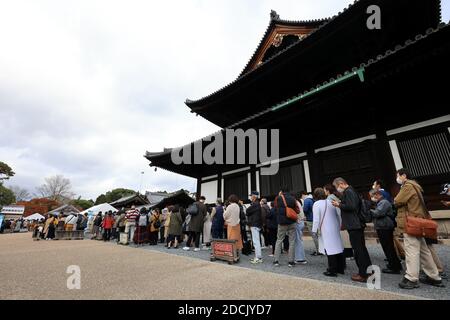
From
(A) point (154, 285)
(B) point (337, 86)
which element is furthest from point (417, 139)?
(A) point (154, 285)

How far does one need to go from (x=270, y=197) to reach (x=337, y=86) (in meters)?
5.09

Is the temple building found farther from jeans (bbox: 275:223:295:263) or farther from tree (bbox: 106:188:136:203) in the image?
tree (bbox: 106:188:136:203)

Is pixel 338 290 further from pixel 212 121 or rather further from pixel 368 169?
pixel 212 121

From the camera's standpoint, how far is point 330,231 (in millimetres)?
4074

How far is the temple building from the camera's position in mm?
5277

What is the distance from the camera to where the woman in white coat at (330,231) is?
3.93 m

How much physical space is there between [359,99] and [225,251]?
563 centimetres

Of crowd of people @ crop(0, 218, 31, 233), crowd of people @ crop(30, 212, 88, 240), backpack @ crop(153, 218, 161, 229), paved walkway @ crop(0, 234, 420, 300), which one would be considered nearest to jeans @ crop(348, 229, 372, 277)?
paved walkway @ crop(0, 234, 420, 300)

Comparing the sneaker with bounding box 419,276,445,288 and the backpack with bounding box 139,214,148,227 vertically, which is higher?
the backpack with bounding box 139,214,148,227

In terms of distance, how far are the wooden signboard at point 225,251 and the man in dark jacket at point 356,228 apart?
2.52 meters

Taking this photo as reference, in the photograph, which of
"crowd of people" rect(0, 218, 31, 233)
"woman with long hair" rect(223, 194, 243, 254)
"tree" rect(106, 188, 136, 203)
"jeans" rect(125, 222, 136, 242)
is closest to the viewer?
"woman with long hair" rect(223, 194, 243, 254)

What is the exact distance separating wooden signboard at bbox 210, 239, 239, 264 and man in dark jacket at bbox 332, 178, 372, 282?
2.52 m

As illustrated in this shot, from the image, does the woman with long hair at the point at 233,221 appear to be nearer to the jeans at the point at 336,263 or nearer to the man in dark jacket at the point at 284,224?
the man in dark jacket at the point at 284,224

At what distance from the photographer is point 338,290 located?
120 inches
